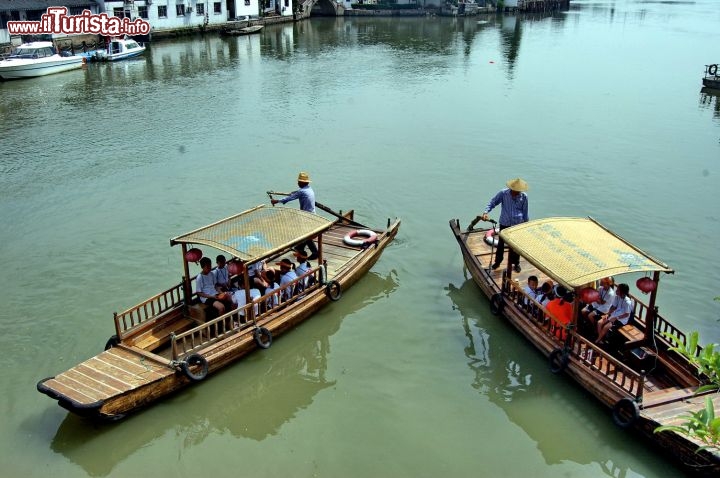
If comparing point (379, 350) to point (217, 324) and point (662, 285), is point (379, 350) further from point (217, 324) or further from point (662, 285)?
point (662, 285)

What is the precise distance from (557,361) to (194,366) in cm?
670

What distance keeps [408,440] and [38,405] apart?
21.8ft

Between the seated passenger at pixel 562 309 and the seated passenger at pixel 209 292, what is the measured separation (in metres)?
6.37

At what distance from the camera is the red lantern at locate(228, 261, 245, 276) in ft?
39.6

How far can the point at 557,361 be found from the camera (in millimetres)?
11586

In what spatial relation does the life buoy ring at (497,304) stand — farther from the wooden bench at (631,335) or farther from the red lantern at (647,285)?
the red lantern at (647,285)

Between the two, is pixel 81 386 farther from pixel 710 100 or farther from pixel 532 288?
pixel 710 100

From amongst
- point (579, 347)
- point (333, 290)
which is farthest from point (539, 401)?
point (333, 290)

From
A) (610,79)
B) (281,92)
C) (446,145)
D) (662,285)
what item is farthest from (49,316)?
(610,79)

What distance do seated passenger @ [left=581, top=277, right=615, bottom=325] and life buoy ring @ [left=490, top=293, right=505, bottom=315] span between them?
1.99m

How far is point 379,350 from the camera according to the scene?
13133 millimetres

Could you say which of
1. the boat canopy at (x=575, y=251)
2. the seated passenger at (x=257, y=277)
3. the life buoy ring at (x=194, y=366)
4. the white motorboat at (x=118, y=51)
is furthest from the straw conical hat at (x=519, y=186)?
the white motorboat at (x=118, y=51)

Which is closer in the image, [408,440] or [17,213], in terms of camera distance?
[408,440]

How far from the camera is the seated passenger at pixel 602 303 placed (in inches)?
460
